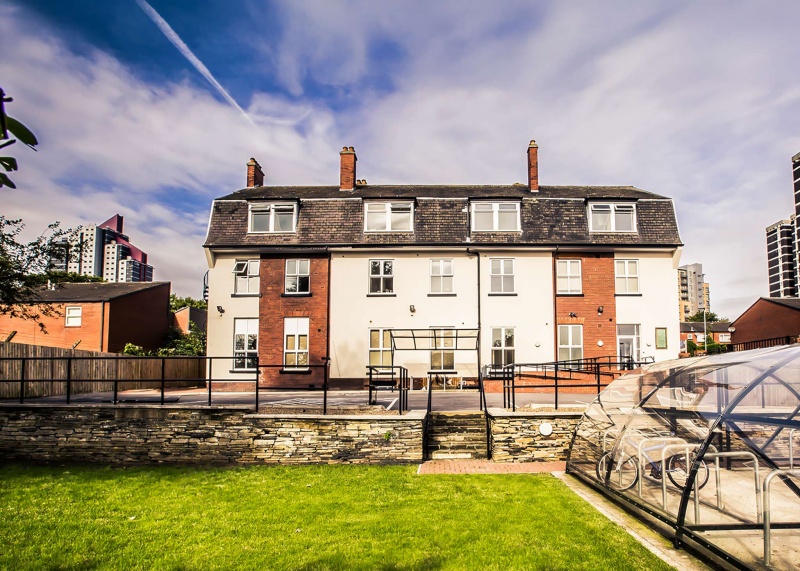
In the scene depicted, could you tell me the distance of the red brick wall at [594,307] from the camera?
70.8 ft

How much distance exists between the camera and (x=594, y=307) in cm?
2173

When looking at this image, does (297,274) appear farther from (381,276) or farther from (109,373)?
(109,373)

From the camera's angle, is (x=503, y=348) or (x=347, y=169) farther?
(x=347, y=169)

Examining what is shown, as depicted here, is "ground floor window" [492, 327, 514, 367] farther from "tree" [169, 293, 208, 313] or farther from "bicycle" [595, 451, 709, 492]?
"tree" [169, 293, 208, 313]

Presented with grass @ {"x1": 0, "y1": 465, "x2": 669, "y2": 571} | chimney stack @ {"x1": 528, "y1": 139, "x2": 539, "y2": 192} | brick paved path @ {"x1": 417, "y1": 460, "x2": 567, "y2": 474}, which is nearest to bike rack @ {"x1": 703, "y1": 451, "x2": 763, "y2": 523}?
grass @ {"x1": 0, "y1": 465, "x2": 669, "y2": 571}

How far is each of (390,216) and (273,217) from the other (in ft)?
16.3

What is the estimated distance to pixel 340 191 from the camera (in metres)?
24.9

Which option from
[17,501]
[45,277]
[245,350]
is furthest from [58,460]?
[245,350]

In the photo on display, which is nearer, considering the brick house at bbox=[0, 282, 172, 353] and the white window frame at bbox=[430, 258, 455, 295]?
the white window frame at bbox=[430, 258, 455, 295]

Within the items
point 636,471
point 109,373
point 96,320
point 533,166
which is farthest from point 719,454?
point 96,320

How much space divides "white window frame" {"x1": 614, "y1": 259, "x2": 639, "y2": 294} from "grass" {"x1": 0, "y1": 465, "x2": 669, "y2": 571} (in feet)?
46.1

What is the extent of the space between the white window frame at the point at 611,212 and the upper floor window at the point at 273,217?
12.6 meters

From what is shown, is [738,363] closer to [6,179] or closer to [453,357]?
[6,179]

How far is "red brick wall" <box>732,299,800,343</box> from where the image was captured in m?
37.1
